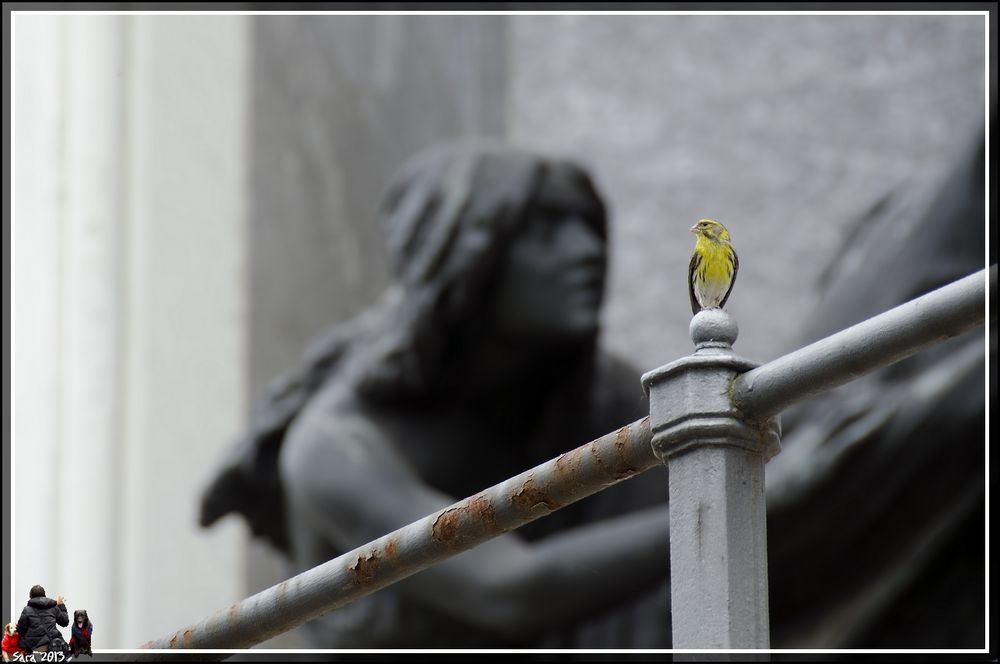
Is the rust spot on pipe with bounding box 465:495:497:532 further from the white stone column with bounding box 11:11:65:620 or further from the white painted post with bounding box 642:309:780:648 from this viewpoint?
the white stone column with bounding box 11:11:65:620

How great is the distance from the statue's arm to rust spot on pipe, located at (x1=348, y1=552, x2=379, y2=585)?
1386 mm

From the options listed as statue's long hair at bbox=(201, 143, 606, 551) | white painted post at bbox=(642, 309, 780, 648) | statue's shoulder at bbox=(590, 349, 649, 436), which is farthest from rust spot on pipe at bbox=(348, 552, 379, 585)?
statue's shoulder at bbox=(590, 349, 649, 436)

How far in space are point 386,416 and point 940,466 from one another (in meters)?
0.76

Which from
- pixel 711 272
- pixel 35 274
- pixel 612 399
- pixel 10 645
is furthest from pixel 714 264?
pixel 35 274

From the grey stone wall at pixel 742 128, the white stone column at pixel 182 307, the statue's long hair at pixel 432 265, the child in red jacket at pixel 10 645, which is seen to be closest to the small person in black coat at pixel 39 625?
the child in red jacket at pixel 10 645

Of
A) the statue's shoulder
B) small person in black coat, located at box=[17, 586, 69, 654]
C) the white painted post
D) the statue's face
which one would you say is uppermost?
the statue's face

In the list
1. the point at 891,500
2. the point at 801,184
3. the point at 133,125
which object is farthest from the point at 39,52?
the point at 891,500

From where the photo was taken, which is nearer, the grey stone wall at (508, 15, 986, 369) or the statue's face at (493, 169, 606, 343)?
the statue's face at (493, 169, 606, 343)

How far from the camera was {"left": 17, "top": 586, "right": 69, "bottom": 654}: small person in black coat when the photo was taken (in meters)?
2.00

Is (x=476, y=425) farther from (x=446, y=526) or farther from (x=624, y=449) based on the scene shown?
(x=624, y=449)

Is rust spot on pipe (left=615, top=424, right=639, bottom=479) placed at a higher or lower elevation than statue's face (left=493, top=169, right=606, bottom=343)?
lower

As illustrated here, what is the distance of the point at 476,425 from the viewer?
326 cm

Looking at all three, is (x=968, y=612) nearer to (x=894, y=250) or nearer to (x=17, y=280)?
(x=894, y=250)

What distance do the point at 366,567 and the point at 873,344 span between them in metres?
0.42
